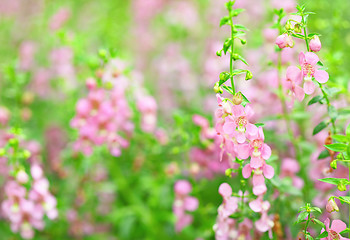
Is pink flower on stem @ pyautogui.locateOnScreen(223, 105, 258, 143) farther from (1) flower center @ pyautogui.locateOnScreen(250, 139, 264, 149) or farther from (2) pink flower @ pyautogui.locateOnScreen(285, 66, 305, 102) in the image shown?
(2) pink flower @ pyautogui.locateOnScreen(285, 66, 305, 102)

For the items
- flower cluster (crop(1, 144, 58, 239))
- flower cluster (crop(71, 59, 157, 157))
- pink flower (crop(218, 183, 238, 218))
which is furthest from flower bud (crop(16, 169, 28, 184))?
pink flower (crop(218, 183, 238, 218))

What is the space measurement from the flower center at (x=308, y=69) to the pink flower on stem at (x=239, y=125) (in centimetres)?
16

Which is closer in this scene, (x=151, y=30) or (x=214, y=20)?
(x=214, y=20)

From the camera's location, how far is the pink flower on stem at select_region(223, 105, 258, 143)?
3.15 feet

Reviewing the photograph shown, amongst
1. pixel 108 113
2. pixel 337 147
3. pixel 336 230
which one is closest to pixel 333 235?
pixel 336 230

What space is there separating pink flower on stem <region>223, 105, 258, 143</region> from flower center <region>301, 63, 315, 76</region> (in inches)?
6.2

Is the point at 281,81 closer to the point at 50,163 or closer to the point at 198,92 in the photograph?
the point at 198,92

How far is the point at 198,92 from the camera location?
2.45 meters

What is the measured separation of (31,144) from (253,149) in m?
1.23

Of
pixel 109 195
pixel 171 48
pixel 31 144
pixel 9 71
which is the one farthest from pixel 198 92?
pixel 9 71

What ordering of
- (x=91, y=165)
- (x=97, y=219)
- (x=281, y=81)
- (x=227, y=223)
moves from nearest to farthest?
(x=227, y=223) < (x=281, y=81) < (x=91, y=165) < (x=97, y=219)

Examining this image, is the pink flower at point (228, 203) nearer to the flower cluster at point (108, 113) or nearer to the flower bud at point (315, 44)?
the flower bud at point (315, 44)

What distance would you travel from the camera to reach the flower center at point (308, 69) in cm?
97

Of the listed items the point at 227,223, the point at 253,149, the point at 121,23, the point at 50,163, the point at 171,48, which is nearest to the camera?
the point at 253,149
